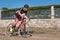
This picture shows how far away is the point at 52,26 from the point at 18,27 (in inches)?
325

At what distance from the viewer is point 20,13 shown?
12148 millimetres

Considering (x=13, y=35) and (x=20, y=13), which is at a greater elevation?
(x=20, y=13)

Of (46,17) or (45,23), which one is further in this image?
(46,17)

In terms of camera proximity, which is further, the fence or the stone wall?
the fence

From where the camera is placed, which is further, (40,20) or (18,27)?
(40,20)

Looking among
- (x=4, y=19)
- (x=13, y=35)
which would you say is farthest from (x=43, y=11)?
(x=13, y=35)

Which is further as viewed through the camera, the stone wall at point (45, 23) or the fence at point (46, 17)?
the fence at point (46, 17)

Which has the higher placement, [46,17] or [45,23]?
[46,17]

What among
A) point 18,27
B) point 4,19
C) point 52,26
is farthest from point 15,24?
point 4,19

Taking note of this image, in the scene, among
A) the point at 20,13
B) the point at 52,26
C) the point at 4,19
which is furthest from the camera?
the point at 4,19

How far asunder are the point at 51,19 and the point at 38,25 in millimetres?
1375

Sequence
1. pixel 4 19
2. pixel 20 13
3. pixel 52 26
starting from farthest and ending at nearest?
pixel 4 19 < pixel 52 26 < pixel 20 13

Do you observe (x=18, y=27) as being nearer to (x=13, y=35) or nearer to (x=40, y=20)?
(x=13, y=35)

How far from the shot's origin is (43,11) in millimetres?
21203
